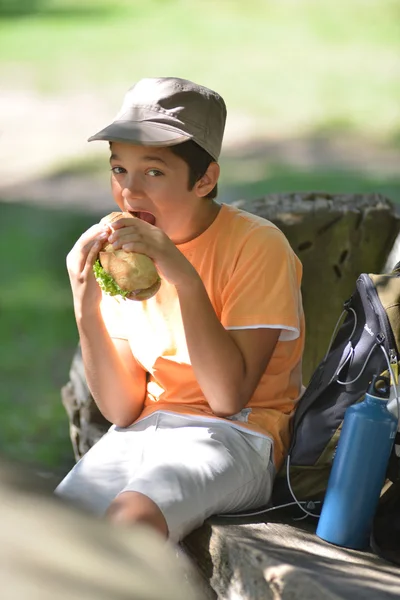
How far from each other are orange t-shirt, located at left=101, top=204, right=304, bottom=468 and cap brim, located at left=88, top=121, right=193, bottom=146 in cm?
28

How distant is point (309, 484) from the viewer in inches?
96.0

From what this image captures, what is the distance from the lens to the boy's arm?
2328 millimetres

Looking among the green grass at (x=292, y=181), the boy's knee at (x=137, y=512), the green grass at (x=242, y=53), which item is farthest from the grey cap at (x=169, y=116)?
the green grass at (x=242, y=53)

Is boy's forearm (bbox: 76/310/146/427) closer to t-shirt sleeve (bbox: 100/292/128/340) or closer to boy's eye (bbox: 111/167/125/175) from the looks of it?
t-shirt sleeve (bbox: 100/292/128/340)

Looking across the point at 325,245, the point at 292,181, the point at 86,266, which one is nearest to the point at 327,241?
the point at 325,245

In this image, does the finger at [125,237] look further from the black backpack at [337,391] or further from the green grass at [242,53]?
the green grass at [242,53]

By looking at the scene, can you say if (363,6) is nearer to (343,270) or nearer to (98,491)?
(343,270)

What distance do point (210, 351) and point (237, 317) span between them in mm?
141

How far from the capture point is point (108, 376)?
258 centimetres

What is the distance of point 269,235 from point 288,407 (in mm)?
448

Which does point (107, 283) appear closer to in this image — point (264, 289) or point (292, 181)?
point (264, 289)

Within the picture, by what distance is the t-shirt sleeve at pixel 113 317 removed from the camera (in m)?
2.66

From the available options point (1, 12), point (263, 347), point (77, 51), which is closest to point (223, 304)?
point (263, 347)

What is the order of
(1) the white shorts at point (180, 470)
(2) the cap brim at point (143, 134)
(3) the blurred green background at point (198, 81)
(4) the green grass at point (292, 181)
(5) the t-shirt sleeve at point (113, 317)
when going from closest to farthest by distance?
(1) the white shorts at point (180, 470), (2) the cap brim at point (143, 134), (5) the t-shirt sleeve at point (113, 317), (3) the blurred green background at point (198, 81), (4) the green grass at point (292, 181)
